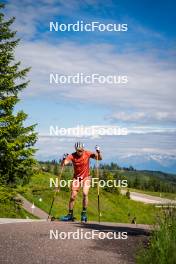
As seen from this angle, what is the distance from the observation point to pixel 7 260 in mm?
8750

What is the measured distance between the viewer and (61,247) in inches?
393

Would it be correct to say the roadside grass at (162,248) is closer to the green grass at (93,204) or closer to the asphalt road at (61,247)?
the asphalt road at (61,247)

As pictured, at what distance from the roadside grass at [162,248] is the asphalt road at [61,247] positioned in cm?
32

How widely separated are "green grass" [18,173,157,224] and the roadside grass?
3270 centimetres

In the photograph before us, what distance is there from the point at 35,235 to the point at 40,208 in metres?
37.9

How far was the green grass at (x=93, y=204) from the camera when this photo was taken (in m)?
51.5

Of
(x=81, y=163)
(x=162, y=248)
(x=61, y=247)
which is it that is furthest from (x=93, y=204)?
(x=162, y=248)

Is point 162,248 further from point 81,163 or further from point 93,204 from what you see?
point 93,204

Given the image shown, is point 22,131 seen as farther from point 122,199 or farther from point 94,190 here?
point 122,199

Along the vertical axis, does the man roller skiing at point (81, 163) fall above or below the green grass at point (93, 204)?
above

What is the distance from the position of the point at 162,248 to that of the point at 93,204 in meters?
56.0

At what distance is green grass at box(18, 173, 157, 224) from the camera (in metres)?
51.5

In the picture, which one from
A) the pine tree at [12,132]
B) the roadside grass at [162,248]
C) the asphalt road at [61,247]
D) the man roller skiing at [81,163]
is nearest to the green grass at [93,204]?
the pine tree at [12,132]

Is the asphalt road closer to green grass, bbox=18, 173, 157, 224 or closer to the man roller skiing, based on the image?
the man roller skiing
